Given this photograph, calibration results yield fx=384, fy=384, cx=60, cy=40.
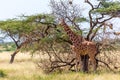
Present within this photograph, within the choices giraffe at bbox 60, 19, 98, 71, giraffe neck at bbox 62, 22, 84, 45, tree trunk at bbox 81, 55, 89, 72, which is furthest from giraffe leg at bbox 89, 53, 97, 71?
giraffe neck at bbox 62, 22, 84, 45

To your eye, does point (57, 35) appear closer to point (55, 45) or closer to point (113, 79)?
point (55, 45)

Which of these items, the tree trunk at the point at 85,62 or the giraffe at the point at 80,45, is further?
the tree trunk at the point at 85,62

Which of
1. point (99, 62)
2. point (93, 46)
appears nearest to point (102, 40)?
point (93, 46)

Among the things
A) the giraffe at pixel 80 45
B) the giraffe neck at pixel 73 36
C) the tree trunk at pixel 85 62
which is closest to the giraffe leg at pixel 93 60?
the giraffe at pixel 80 45

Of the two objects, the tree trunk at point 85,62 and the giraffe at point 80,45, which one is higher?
the giraffe at point 80,45

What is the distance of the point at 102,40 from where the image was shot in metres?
12.4

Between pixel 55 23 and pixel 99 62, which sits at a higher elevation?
pixel 55 23

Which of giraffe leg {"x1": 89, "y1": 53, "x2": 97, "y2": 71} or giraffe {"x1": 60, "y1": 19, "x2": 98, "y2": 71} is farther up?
giraffe {"x1": 60, "y1": 19, "x2": 98, "y2": 71}

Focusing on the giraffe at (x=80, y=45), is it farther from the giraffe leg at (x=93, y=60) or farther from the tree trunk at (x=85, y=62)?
the tree trunk at (x=85, y=62)

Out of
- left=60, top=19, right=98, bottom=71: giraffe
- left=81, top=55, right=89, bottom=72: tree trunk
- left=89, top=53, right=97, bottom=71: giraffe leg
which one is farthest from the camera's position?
left=81, top=55, right=89, bottom=72: tree trunk

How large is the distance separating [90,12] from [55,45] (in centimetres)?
163

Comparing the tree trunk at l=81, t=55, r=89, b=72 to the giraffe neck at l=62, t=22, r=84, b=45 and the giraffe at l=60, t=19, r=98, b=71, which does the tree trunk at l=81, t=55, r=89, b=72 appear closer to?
the giraffe at l=60, t=19, r=98, b=71

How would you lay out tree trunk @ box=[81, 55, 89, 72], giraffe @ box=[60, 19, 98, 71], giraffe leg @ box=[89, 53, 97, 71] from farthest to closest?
tree trunk @ box=[81, 55, 89, 72] < giraffe leg @ box=[89, 53, 97, 71] < giraffe @ box=[60, 19, 98, 71]

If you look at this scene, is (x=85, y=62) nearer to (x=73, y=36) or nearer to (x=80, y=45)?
(x=80, y=45)
